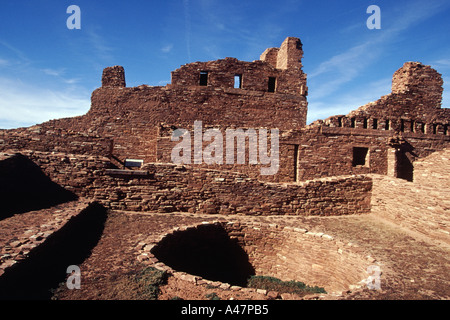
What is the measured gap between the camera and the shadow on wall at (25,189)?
8.09 m

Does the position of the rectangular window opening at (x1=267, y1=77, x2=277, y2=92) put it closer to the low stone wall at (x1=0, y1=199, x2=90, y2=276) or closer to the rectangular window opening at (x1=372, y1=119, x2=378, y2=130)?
the rectangular window opening at (x1=372, y1=119, x2=378, y2=130)

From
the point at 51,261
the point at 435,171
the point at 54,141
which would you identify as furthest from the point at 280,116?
the point at 51,261

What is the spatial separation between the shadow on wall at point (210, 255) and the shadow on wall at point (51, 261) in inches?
88.4

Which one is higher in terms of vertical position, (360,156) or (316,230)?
(360,156)

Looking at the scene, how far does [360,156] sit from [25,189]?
1594cm

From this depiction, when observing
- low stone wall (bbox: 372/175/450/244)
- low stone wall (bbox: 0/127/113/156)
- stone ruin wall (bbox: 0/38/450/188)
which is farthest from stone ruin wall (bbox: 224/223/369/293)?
low stone wall (bbox: 0/127/113/156)

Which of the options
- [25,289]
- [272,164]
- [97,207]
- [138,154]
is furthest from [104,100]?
[25,289]

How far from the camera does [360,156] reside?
15.4 m

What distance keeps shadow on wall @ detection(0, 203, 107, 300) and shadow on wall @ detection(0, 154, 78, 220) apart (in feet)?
5.53

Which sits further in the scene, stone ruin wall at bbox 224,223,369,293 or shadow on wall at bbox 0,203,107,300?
stone ruin wall at bbox 224,223,369,293

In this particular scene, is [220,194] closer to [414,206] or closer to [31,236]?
[31,236]

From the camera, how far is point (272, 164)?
13891 millimetres

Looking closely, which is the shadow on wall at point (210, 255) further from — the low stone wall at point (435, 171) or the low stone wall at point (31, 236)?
the low stone wall at point (435, 171)

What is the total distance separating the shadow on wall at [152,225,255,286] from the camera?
8.09 meters
